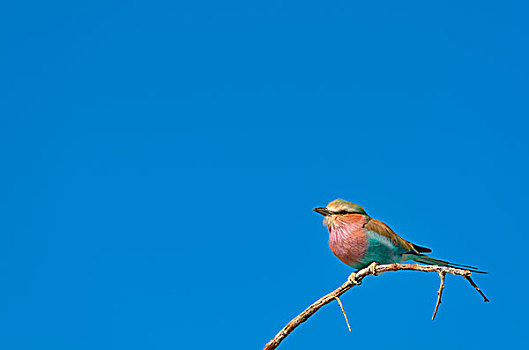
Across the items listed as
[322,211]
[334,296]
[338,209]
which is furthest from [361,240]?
[334,296]

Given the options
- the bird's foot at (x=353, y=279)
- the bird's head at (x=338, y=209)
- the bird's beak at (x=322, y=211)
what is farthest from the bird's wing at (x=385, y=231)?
the bird's foot at (x=353, y=279)

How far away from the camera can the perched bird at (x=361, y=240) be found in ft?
21.1

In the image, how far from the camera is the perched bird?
21.1 feet

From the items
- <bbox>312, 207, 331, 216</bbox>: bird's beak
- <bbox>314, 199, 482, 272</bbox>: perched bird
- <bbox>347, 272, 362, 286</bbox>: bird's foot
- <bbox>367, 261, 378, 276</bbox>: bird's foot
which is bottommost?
<bbox>347, 272, 362, 286</bbox>: bird's foot

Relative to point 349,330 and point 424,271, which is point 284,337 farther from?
point 424,271

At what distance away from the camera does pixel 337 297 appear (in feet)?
16.4

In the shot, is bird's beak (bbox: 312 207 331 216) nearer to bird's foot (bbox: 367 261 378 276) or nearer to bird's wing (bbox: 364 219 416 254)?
bird's wing (bbox: 364 219 416 254)

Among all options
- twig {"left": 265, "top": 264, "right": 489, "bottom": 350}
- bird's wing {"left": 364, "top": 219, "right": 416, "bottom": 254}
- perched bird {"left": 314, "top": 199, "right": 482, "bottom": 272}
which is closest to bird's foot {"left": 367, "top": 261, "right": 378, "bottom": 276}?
perched bird {"left": 314, "top": 199, "right": 482, "bottom": 272}

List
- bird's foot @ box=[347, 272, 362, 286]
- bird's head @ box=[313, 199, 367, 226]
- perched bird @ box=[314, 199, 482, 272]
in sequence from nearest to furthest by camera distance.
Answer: bird's foot @ box=[347, 272, 362, 286], perched bird @ box=[314, 199, 482, 272], bird's head @ box=[313, 199, 367, 226]

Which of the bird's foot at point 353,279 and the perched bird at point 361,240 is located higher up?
the perched bird at point 361,240

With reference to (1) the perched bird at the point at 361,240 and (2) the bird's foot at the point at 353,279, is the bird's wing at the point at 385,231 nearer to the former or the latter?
(1) the perched bird at the point at 361,240

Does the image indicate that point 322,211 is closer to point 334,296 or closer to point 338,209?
point 338,209

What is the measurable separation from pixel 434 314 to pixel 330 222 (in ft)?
8.70

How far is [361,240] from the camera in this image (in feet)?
21.2
